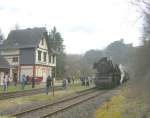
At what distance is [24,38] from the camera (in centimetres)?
6719

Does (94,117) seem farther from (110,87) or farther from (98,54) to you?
(98,54)

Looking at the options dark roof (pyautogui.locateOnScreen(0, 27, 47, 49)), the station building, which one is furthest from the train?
dark roof (pyautogui.locateOnScreen(0, 27, 47, 49))

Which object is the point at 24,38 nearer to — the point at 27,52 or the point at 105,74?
the point at 27,52

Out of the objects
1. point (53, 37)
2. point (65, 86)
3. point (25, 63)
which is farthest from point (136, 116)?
point (53, 37)

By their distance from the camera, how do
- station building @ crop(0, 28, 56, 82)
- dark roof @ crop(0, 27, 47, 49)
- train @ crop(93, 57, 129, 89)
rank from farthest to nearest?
dark roof @ crop(0, 27, 47, 49) < station building @ crop(0, 28, 56, 82) < train @ crop(93, 57, 129, 89)

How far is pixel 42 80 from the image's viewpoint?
65.9 metres

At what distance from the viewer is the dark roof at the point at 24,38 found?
65.0 m

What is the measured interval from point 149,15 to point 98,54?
128 metres

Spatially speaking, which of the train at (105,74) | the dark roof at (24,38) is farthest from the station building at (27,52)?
the train at (105,74)

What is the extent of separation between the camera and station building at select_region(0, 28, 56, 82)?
64375 mm

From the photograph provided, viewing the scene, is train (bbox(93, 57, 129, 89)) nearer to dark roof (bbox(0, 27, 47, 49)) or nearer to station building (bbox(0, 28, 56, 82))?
station building (bbox(0, 28, 56, 82))

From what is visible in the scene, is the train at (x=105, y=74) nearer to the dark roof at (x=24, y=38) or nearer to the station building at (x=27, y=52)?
the station building at (x=27, y=52)

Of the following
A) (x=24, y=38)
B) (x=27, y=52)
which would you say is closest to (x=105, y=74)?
(x=27, y=52)

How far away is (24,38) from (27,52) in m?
3.47
